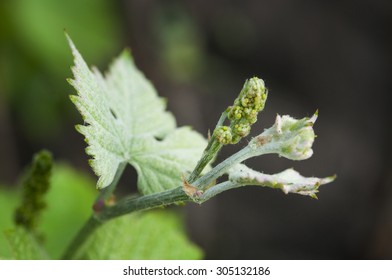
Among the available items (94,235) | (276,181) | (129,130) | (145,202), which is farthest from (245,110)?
(94,235)

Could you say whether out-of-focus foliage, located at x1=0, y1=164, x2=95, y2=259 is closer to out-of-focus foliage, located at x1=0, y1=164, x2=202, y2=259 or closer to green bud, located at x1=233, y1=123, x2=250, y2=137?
out-of-focus foliage, located at x1=0, y1=164, x2=202, y2=259

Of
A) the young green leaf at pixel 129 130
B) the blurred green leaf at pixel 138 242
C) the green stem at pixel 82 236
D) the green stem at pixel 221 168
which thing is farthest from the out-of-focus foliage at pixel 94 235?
the green stem at pixel 221 168

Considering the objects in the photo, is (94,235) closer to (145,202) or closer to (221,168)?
(145,202)

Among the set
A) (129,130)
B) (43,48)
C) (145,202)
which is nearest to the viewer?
(145,202)

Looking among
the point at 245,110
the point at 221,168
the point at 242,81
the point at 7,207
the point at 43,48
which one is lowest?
the point at 7,207

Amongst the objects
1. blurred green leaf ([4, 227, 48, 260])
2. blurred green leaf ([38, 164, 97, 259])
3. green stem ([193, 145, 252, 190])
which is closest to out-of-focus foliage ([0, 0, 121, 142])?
blurred green leaf ([38, 164, 97, 259])

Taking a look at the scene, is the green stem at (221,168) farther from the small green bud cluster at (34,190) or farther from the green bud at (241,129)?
the small green bud cluster at (34,190)

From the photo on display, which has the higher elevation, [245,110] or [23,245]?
[245,110]

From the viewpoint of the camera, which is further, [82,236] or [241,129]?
[82,236]
